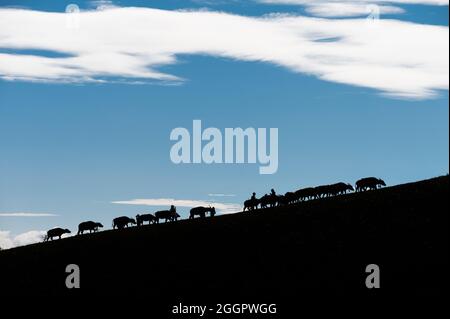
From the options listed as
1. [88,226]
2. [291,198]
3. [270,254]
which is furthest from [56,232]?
[270,254]

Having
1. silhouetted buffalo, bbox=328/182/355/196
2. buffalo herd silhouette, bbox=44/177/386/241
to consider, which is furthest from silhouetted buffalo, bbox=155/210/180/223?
silhouetted buffalo, bbox=328/182/355/196

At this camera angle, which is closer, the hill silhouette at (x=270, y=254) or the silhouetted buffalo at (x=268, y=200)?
the hill silhouette at (x=270, y=254)

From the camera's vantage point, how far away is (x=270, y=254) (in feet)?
143

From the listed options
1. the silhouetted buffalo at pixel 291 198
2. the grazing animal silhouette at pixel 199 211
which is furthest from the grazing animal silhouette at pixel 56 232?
the silhouetted buffalo at pixel 291 198

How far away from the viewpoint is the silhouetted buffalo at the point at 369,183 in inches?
2517

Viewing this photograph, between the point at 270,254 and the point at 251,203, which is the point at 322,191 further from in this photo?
the point at 270,254

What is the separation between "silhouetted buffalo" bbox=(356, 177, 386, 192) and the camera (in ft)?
210

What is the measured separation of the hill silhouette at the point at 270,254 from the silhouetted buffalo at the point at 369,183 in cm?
604

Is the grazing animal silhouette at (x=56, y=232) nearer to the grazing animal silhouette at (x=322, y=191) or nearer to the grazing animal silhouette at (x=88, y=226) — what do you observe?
the grazing animal silhouette at (x=88, y=226)

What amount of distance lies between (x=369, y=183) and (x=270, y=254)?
2292cm

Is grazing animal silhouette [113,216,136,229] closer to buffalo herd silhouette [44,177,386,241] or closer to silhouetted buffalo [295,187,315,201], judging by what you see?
buffalo herd silhouette [44,177,386,241]
